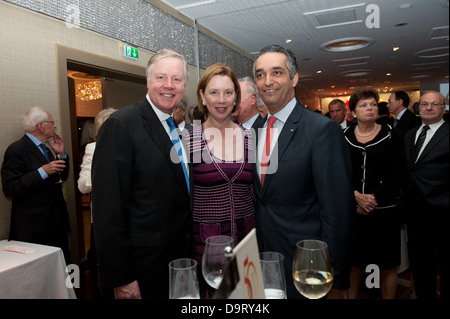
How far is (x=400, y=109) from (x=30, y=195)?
292 cm

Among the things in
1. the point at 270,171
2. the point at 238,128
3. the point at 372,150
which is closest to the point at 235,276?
the point at 270,171

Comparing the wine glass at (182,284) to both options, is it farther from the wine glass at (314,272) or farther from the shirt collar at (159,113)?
the shirt collar at (159,113)

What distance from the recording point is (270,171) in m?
1.35

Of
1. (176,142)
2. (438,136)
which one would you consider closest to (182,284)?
(438,136)

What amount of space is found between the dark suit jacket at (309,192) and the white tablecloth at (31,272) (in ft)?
4.21

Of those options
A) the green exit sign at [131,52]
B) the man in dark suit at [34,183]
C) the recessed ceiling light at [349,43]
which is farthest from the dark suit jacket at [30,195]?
the recessed ceiling light at [349,43]

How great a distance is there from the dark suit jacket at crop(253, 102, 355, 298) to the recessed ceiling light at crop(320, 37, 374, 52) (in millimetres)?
2345

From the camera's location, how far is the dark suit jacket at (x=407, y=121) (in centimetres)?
235

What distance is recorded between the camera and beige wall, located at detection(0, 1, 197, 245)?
2.08 metres

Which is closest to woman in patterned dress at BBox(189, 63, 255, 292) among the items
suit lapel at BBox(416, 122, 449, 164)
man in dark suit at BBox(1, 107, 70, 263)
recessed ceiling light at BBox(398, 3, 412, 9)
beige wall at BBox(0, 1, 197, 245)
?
suit lapel at BBox(416, 122, 449, 164)

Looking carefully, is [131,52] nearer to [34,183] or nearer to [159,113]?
[34,183]
